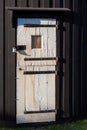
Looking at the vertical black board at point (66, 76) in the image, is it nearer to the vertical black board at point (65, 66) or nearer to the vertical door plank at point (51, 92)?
the vertical black board at point (65, 66)

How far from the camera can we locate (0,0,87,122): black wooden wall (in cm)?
872

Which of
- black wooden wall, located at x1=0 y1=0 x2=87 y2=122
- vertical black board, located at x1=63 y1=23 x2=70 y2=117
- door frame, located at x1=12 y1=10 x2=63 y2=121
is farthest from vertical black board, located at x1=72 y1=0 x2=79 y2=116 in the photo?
door frame, located at x1=12 y1=10 x2=63 y2=121

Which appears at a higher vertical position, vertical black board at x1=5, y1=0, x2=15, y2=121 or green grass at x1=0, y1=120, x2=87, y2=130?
vertical black board at x1=5, y1=0, x2=15, y2=121

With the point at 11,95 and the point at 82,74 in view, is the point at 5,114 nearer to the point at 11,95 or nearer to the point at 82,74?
the point at 11,95

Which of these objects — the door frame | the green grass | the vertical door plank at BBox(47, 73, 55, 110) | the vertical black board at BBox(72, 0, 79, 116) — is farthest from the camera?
the vertical black board at BBox(72, 0, 79, 116)

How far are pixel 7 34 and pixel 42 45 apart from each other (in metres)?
0.70

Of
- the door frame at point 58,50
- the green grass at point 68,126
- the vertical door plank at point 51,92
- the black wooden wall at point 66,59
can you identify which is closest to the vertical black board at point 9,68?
the black wooden wall at point 66,59

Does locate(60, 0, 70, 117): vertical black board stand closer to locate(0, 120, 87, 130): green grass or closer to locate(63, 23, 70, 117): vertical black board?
locate(63, 23, 70, 117): vertical black board

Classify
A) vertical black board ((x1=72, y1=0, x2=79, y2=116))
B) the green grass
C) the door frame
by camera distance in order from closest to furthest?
the green grass < the door frame < vertical black board ((x1=72, y1=0, x2=79, y2=116))

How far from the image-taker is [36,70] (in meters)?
8.91

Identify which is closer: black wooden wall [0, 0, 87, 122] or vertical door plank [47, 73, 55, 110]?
black wooden wall [0, 0, 87, 122]

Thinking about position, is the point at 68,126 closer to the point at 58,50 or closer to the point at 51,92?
the point at 51,92

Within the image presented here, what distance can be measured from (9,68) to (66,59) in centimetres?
113

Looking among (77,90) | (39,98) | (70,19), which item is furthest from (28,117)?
(70,19)
